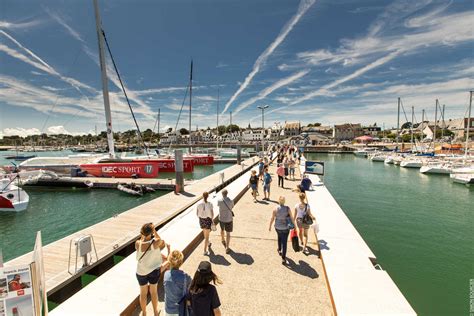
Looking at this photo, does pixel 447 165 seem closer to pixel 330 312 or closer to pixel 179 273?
pixel 330 312

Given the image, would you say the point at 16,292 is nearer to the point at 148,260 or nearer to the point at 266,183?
the point at 148,260

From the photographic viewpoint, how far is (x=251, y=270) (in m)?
5.57

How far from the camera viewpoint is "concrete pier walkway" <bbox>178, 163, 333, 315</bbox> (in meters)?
4.35

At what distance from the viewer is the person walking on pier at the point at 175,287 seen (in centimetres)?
301

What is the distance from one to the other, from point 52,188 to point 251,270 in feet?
94.7

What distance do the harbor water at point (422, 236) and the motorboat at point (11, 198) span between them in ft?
73.7

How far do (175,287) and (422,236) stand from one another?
45.9ft

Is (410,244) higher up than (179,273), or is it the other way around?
(179,273)

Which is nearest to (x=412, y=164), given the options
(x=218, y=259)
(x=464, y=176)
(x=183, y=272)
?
(x=464, y=176)

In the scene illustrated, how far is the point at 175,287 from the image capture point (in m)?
3.01

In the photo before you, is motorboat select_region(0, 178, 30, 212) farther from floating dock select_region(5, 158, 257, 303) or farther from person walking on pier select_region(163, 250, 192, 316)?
person walking on pier select_region(163, 250, 192, 316)

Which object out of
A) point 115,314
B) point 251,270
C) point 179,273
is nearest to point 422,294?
point 251,270

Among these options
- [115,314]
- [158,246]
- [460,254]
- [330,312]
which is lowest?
[460,254]

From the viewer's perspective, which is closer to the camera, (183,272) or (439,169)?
(183,272)
